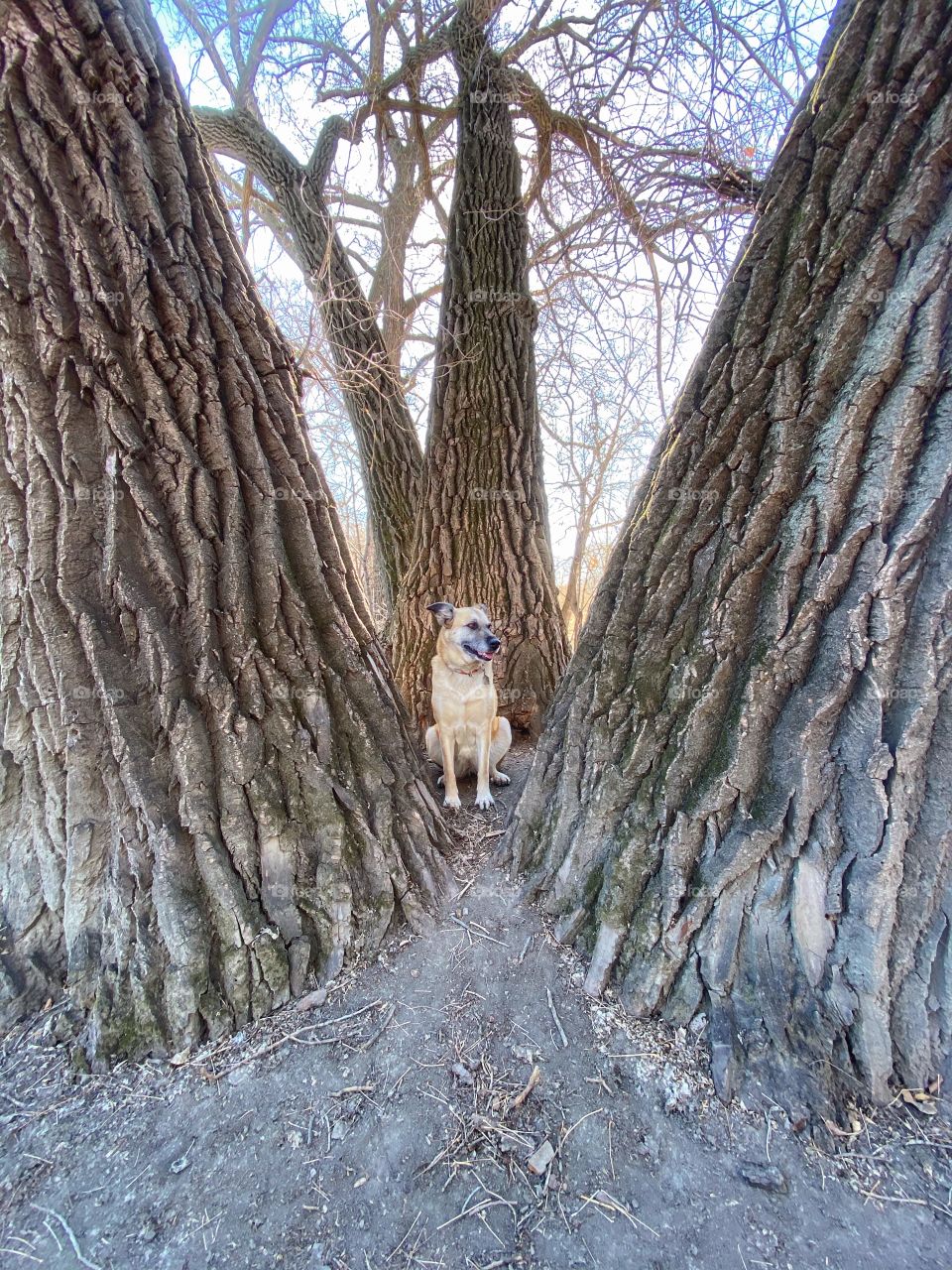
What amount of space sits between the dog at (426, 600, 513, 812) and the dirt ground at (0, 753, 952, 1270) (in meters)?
1.45

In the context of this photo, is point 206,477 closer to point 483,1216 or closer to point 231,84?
point 483,1216

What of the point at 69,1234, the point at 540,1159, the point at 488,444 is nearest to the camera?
the point at 69,1234

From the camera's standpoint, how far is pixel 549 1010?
6.05 feet

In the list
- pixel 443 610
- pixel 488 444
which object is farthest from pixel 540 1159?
pixel 488 444

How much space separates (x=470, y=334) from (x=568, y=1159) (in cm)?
465

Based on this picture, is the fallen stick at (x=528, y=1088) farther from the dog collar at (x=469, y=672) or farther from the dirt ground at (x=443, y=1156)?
the dog collar at (x=469, y=672)

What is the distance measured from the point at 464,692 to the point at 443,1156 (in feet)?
6.99

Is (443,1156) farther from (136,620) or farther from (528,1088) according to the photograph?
(136,620)

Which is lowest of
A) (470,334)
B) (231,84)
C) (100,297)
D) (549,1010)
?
(549,1010)

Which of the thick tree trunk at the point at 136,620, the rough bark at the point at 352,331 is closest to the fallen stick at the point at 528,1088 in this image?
the thick tree trunk at the point at 136,620

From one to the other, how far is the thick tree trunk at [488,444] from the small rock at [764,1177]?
282 centimetres

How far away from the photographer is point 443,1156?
149 cm

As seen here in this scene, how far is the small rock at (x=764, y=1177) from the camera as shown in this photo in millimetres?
1406

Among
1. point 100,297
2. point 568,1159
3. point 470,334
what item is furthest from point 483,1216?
point 470,334
